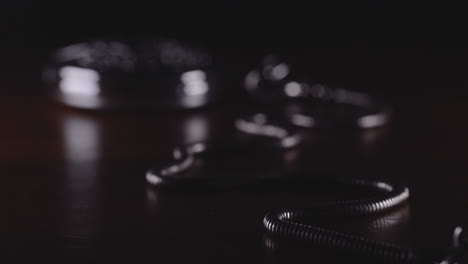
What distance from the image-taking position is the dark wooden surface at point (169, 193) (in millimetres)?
532

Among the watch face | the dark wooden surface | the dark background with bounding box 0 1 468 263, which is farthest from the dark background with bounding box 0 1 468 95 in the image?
the dark wooden surface

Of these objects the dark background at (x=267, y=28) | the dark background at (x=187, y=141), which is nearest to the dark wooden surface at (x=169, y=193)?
the dark background at (x=187, y=141)

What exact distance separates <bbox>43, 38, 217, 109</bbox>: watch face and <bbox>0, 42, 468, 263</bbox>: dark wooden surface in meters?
0.02

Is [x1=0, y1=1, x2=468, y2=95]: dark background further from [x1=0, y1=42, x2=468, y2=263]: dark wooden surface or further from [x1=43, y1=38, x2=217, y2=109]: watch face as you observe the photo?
[x1=0, y1=42, x2=468, y2=263]: dark wooden surface

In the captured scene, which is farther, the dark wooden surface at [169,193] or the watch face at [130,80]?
the watch face at [130,80]

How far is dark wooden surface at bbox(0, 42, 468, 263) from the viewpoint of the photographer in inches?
21.0

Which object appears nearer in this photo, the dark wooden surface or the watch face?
the dark wooden surface

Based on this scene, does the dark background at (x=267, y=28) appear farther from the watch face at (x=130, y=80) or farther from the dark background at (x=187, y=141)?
the watch face at (x=130, y=80)

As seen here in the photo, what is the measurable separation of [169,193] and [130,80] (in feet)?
1.29

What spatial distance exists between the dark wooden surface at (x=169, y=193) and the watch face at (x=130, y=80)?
0.9 inches

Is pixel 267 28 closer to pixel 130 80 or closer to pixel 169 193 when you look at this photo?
pixel 130 80

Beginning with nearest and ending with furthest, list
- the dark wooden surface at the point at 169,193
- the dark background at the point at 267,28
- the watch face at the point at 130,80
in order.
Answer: the dark wooden surface at the point at 169,193 → the watch face at the point at 130,80 → the dark background at the point at 267,28

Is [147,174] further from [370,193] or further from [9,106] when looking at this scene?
[9,106]

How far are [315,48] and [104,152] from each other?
996 millimetres
